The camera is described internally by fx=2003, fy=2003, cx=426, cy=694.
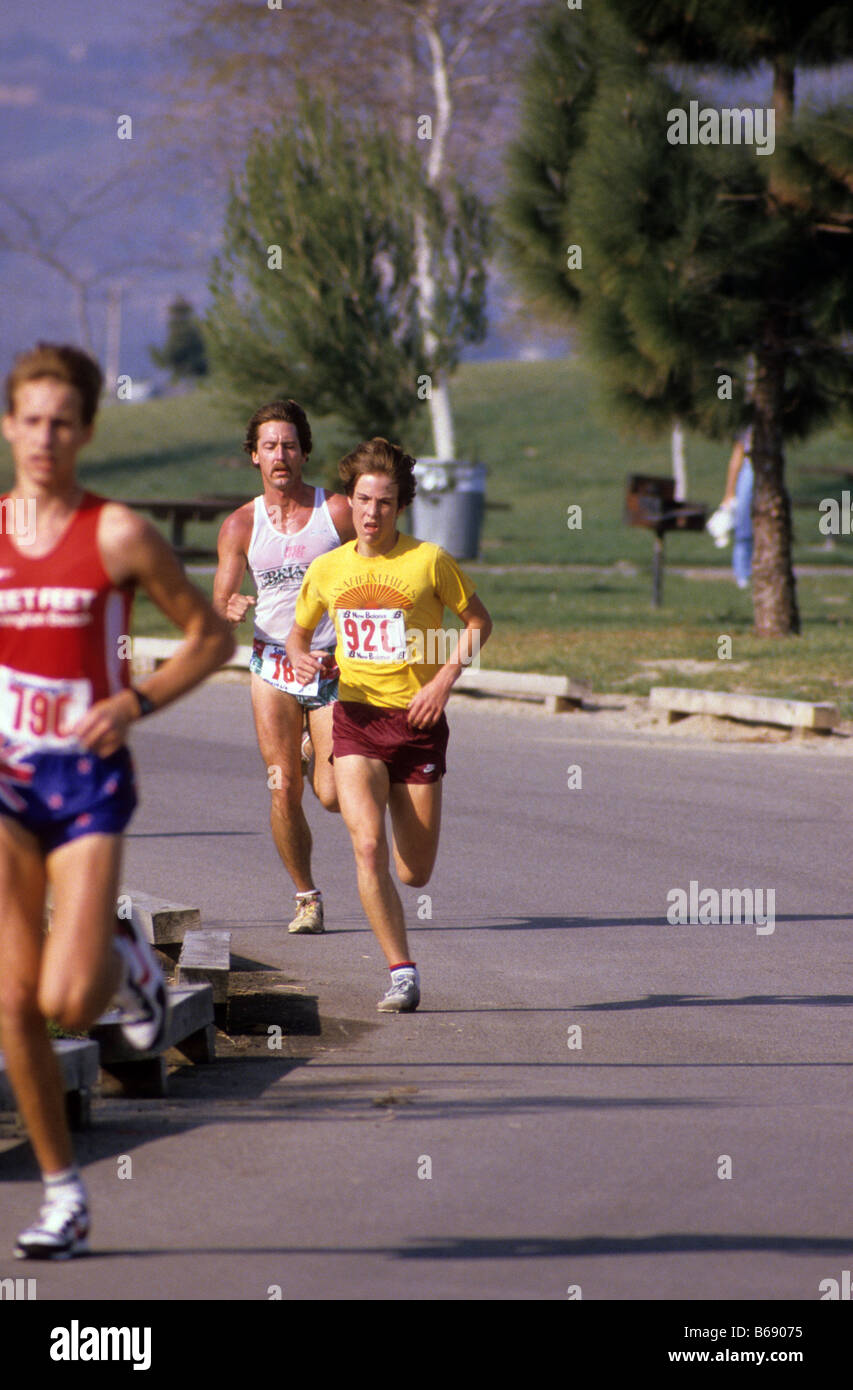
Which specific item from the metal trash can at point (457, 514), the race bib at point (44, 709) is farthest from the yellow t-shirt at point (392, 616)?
the metal trash can at point (457, 514)

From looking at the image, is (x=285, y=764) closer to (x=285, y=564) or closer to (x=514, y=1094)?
(x=285, y=564)

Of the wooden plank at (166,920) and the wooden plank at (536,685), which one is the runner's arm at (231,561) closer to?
the wooden plank at (166,920)

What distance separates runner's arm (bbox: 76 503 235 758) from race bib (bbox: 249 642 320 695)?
3689 millimetres

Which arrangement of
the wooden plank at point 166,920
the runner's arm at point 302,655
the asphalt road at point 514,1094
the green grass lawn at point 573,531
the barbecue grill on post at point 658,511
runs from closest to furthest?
1. the asphalt road at point 514,1094
2. the wooden plank at point 166,920
3. the runner's arm at point 302,655
4. the green grass lawn at point 573,531
5. the barbecue grill on post at point 658,511

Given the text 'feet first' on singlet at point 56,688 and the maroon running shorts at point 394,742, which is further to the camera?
the maroon running shorts at point 394,742

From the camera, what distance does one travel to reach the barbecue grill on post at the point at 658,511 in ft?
78.5

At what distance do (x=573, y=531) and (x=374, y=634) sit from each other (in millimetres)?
38463

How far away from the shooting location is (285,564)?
8602 millimetres

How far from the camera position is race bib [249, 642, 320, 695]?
27.9 feet

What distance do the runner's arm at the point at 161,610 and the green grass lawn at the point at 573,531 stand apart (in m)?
11.3

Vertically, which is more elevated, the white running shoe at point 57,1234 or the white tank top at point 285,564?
the white tank top at point 285,564

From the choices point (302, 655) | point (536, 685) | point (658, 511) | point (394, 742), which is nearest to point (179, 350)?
point (658, 511)

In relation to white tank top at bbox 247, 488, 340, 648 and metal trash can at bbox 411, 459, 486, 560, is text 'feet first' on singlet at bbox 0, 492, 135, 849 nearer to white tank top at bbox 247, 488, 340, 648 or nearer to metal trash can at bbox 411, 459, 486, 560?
white tank top at bbox 247, 488, 340, 648

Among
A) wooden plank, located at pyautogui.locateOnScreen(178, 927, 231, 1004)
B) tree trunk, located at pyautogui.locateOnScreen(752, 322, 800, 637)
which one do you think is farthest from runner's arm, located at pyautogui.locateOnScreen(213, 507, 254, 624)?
tree trunk, located at pyautogui.locateOnScreen(752, 322, 800, 637)
